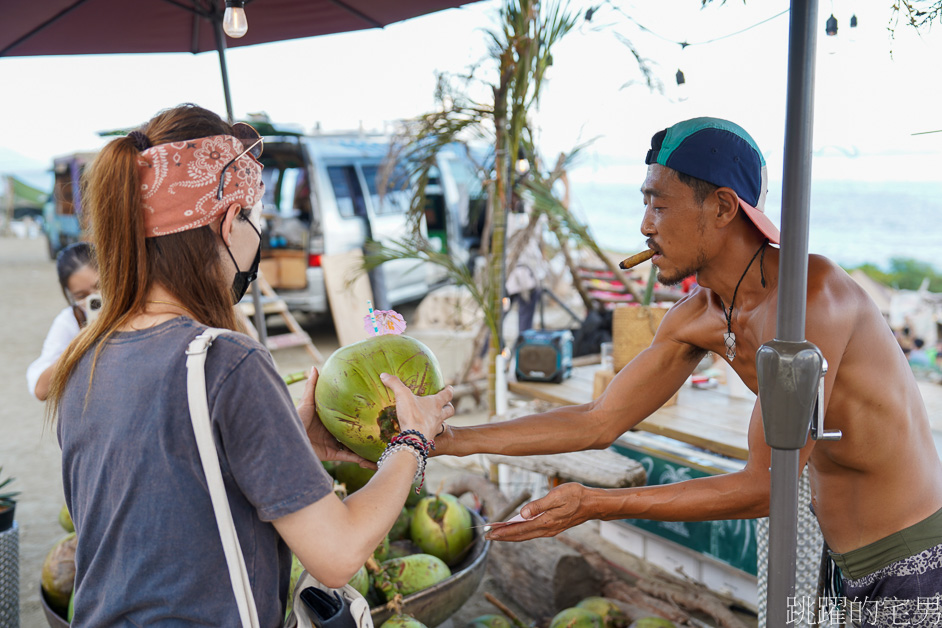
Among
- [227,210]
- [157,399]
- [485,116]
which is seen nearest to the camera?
[157,399]

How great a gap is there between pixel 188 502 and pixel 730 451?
2331 millimetres

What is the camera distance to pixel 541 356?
3.88m

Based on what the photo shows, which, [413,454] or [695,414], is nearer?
[413,454]

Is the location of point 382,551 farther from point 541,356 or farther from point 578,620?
point 541,356

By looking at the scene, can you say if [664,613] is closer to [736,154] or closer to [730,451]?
[730,451]

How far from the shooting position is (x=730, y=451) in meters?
2.87

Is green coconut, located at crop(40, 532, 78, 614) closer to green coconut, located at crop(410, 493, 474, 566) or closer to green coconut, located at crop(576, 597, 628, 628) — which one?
green coconut, located at crop(410, 493, 474, 566)

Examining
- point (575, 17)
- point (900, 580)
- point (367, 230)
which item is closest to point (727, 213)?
point (900, 580)

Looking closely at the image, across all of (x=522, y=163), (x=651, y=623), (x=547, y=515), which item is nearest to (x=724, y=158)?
(x=547, y=515)

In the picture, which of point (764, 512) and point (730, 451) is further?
point (730, 451)

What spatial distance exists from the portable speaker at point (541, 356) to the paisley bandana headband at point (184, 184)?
278cm

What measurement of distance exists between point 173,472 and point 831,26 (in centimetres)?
188

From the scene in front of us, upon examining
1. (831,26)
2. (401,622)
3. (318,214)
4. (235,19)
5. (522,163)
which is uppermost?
(235,19)

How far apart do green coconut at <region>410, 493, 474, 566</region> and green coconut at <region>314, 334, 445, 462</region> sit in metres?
0.93
